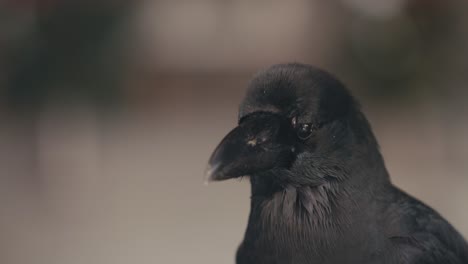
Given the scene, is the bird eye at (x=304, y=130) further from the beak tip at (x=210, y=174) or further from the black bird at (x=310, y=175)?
the beak tip at (x=210, y=174)

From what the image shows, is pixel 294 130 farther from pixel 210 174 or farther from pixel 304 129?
pixel 210 174

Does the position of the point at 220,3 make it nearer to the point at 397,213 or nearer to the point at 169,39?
the point at 169,39

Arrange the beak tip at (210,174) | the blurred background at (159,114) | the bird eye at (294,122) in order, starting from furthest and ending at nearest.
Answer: the blurred background at (159,114)
the bird eye at (294,122)
the beak tip at (210,174)

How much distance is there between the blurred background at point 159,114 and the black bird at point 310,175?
4777 millimetres

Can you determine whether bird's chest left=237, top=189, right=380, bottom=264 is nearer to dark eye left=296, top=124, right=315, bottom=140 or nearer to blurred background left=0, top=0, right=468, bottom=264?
dark eye left=296, top=124, right=315, bottom=140

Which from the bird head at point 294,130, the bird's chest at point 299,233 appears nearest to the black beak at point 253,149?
the bird head at point 294,130

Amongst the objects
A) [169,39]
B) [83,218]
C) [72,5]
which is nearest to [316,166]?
[83,218]

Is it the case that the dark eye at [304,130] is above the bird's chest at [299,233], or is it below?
above

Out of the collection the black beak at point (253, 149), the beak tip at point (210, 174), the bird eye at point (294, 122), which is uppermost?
the bird eye at point (294, 122)

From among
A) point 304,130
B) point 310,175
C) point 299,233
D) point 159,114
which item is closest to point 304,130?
point 304,130

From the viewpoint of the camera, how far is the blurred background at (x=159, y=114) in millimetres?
8953

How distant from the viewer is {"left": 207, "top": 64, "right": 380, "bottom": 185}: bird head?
2723 millimetres

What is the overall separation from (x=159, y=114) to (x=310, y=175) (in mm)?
12618

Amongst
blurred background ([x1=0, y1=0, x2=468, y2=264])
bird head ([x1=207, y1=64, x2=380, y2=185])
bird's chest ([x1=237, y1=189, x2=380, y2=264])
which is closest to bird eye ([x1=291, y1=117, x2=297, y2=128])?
bird head ([x1=207, y1=64, x2=380, y2=185])
